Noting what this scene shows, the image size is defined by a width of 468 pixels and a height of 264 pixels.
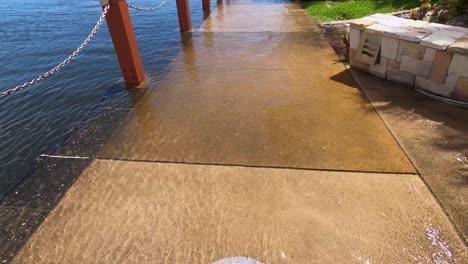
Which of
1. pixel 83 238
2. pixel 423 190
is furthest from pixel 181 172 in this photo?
pixel 423 190

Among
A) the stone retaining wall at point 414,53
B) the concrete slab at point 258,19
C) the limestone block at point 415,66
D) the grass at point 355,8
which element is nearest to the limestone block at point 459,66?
the stone retaining wall at point 414,53

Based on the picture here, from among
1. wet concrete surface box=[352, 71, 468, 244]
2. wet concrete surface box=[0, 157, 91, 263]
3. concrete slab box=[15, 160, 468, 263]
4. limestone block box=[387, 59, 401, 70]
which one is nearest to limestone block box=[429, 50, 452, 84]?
Result: wet concrete surface box=[352, 71, 468, 244]

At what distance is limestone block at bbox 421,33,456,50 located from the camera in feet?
12.9

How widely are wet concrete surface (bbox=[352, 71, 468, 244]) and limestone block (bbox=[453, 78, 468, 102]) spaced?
0.16 meters

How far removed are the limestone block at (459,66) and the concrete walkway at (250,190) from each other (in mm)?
1108

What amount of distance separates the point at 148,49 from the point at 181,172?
15.8 ft

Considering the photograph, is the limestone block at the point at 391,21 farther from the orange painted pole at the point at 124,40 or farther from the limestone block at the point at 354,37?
the orange painted pole at the point at 124,40

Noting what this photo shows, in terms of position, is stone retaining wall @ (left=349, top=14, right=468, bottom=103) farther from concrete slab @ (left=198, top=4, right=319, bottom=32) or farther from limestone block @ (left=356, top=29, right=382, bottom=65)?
concrete slab @ (left=198, top=4, right=319, bottom=32)

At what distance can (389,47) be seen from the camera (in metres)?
4.62

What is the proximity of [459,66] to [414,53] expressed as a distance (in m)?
0.62

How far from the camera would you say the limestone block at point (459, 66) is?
12.4 ft

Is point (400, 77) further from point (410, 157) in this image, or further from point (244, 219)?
point (244, 219)

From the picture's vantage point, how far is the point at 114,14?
4.47m

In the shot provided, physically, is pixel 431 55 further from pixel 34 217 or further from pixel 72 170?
pixel 34 217
